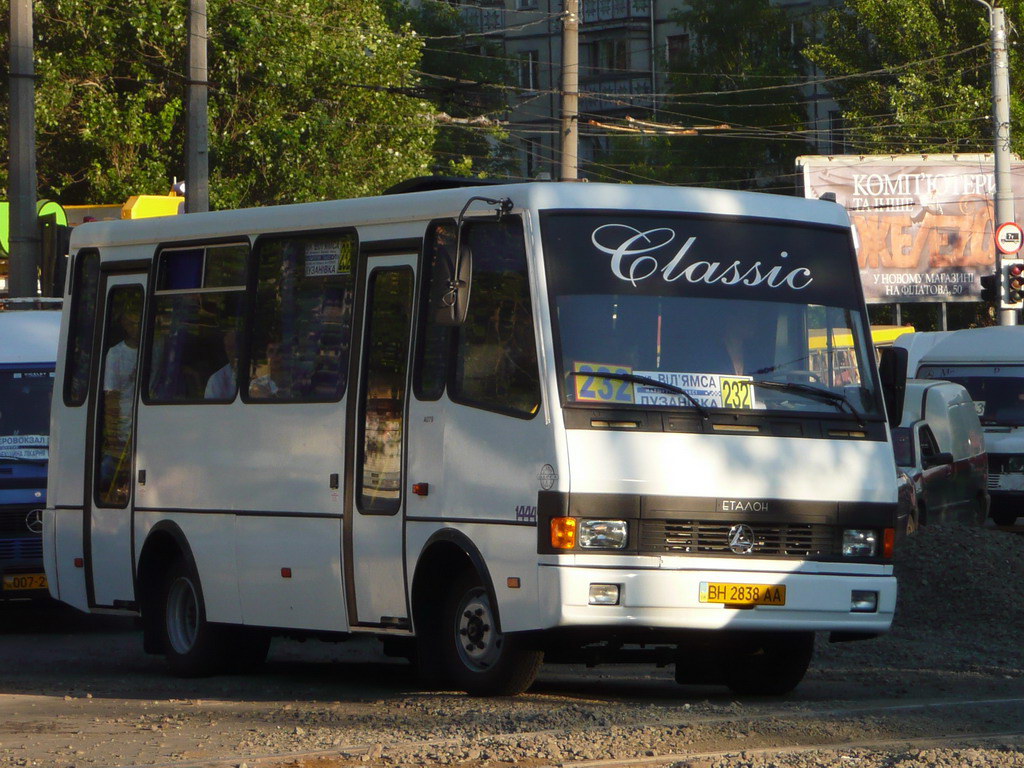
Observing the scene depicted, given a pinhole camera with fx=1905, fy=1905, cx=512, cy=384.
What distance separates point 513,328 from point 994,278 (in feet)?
73.0

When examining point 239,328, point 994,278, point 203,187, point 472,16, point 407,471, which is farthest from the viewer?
point 472,16

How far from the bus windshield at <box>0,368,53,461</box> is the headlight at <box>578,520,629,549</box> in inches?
301

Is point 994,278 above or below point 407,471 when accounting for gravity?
above

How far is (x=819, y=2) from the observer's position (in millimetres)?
67688

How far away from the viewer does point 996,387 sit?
25562mm

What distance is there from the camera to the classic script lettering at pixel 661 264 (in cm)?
973

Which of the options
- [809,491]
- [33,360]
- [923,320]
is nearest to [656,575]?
[809,491]

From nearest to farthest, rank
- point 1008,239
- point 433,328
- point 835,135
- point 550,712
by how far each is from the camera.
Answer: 1. point 550,712
2. point 433,328
3. point 1008,239
4. point 835,135

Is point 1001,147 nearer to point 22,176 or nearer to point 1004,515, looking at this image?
point 1004,515

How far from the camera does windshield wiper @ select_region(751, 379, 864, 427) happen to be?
32.0ft

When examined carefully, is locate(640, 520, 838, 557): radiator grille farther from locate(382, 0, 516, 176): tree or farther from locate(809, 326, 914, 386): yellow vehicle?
locate(382, 0, 516, 176): tree

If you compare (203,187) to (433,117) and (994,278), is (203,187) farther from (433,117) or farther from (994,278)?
(433,117)

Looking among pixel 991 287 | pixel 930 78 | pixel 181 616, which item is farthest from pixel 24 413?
pixel 930 78

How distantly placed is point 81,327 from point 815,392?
5.76 meters
